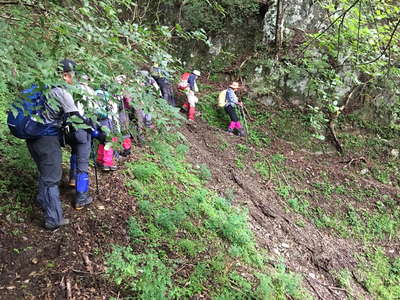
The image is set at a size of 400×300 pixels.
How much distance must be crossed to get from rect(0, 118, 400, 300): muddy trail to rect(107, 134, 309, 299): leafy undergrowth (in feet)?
0.82

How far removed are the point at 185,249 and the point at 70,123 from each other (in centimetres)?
236

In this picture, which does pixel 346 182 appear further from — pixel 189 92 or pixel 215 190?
pixel 189 92

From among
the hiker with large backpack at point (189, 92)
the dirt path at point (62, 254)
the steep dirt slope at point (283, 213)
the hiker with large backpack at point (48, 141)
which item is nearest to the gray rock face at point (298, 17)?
the hiker with large backpack at point (189, 92)

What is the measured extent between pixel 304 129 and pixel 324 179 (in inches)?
87.3

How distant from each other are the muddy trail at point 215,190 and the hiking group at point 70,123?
0.99 feet

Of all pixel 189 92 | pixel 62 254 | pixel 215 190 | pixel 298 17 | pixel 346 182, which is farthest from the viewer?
pixel 298 17

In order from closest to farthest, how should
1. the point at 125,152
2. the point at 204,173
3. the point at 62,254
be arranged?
the point at 62,254
the point at 125,152
the point at 204,173

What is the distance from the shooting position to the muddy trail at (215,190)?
3.71 metres

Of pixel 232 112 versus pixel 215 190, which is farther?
pixel 232 112

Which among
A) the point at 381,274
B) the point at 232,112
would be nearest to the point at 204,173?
the point at 232,112

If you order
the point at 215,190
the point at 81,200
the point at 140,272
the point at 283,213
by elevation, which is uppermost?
the point at 81,200

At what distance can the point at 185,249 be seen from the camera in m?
4.83

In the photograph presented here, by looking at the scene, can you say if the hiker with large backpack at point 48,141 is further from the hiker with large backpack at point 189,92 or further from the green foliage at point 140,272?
the hiker with large backpack at point 189,92

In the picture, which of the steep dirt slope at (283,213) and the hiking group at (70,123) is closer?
the hiking group at (70,123)
